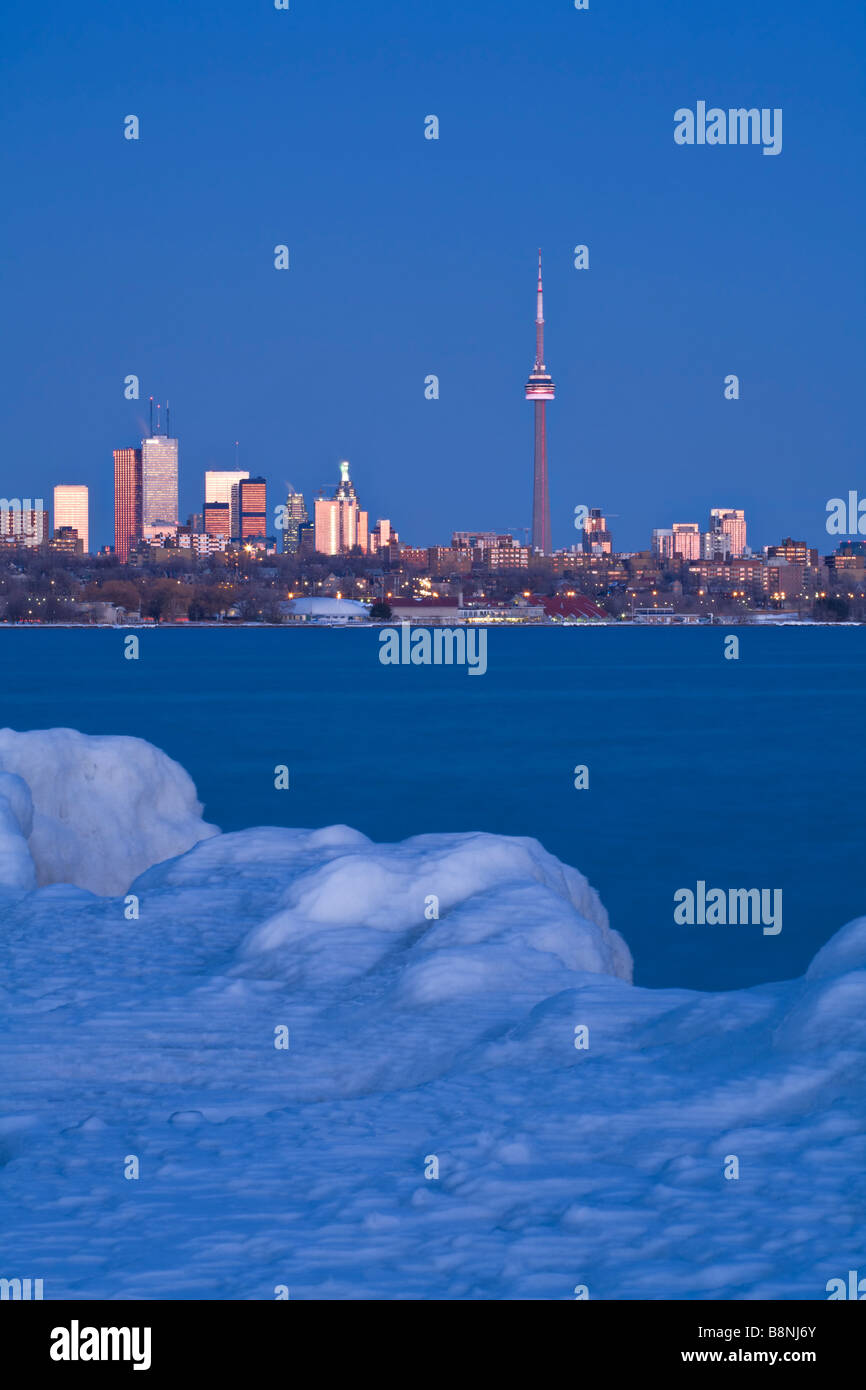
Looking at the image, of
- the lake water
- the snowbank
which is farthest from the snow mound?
the lake water

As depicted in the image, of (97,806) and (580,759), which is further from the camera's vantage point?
(580,759)

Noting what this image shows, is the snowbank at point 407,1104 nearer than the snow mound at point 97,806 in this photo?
Yes

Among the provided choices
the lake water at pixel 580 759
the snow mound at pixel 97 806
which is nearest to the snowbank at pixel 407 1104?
the snow mound at pixel 97 806

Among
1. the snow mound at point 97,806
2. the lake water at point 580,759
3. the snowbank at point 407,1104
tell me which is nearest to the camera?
the snowbank at point 407,1104

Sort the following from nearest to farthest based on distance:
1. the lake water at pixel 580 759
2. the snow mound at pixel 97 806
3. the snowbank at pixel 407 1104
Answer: the snowbank at pixel 407 1104 → the snow mound at pixel 97 806 → the lake water at pixel 580 759

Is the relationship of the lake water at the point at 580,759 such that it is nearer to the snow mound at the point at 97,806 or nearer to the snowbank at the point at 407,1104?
the snow mound at the point at 97,806

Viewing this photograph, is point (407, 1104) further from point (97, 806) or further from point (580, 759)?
point (580, 759)

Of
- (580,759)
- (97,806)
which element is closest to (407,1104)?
(97,806)
